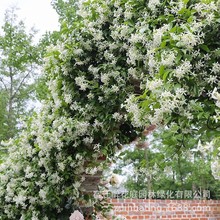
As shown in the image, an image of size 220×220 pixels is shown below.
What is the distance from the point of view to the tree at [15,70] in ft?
28.1

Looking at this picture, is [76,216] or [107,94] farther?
[76,216]

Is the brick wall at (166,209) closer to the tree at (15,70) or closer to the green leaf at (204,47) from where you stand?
the green leaf at (204,47)

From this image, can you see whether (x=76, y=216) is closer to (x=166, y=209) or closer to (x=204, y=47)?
(x=204, y=47)

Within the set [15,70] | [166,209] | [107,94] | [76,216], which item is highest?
[15,70]

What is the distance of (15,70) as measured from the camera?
9.52 meters

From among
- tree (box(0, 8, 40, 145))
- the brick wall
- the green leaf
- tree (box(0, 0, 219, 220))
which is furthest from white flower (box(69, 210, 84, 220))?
tree (box(0, 8, 40, 145))

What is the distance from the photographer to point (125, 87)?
2277 mm

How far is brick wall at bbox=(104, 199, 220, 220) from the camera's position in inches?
201

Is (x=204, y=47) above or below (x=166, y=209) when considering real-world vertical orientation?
above

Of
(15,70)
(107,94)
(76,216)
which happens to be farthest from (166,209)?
(15,70)

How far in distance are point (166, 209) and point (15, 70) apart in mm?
5456

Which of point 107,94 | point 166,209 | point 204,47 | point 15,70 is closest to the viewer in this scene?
point 204,47

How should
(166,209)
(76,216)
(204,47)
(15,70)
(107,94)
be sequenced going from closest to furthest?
(204,47), (107,94), (76,216), (166,209), (15,70)

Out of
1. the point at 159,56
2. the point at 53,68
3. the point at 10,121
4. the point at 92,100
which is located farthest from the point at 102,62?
the point at 10,121
